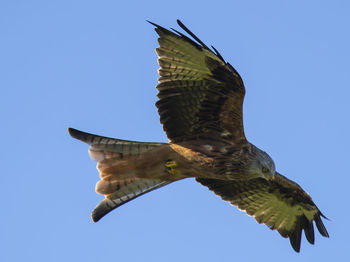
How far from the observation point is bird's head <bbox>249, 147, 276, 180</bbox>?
8984 millimetres

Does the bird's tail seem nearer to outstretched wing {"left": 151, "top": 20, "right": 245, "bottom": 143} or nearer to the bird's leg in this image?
the bird's leg

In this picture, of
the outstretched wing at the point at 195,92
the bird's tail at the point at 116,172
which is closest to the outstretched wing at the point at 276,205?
the outstretched wing at the point at 195,92

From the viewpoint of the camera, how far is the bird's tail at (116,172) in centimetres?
904

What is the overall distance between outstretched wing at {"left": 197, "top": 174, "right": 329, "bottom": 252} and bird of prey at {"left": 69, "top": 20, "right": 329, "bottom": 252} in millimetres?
1372

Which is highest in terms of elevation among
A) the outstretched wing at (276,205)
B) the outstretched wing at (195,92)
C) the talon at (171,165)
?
the outstretched wing at (195,92)

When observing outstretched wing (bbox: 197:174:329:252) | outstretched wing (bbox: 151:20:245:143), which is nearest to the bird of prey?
outstretched wing (bbox: 151:20:245:143)

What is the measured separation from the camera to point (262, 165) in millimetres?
9016

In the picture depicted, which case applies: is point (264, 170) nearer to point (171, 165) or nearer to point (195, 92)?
point (171, 165)

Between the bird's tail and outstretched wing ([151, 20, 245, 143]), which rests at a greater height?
outstretched wing ([151, 20, 245, 143])

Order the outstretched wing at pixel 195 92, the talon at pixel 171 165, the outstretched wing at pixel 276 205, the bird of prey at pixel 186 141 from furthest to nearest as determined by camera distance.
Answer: the outstretched wing at pixel 276 205 < the talon at pixel 171 165 < the bird of prey at pixel 186 141 < the outstretched wing at pixel 195 92

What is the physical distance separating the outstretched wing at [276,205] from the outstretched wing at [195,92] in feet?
4.87

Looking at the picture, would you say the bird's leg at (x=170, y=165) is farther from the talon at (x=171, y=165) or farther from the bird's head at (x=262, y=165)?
the bird's head at (x=262, y=165)

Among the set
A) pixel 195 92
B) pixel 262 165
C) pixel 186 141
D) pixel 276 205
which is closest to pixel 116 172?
pixel 186 141

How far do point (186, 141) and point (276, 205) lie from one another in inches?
91.1
